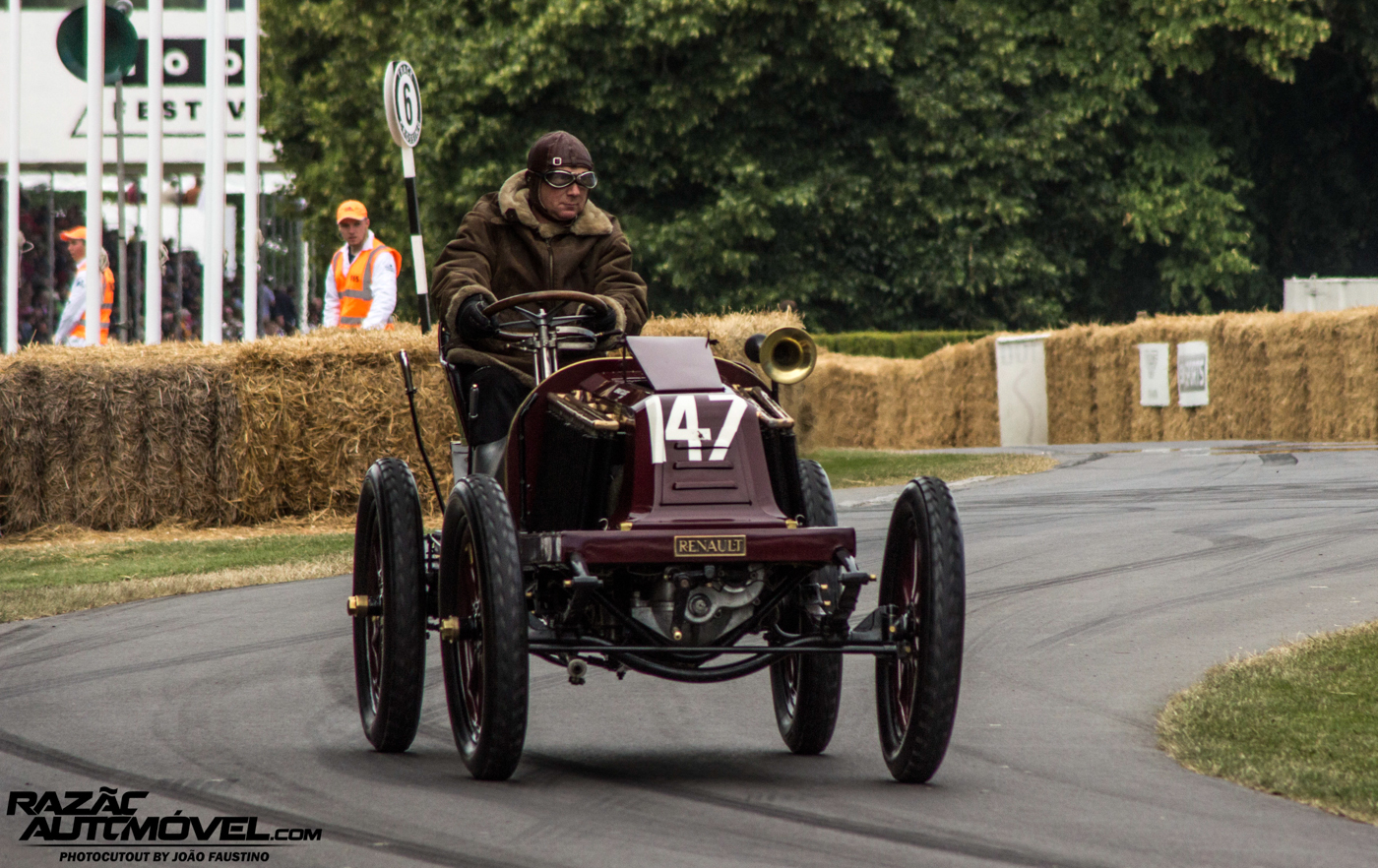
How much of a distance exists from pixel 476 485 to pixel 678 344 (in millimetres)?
841

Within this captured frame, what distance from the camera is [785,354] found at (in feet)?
19.6

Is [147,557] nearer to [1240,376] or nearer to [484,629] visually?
[484,629]

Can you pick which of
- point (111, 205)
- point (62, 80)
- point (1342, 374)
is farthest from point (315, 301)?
point (1342, 374)

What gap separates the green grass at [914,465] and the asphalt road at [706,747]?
676 cm

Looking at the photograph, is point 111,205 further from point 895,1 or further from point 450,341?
point 450,341

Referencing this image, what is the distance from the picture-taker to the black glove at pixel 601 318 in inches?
247

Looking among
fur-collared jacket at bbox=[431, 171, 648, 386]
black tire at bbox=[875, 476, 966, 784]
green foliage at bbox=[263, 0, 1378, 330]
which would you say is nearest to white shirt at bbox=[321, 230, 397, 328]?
fur-collared jacket at bbox=[431, 171, 648, 386]

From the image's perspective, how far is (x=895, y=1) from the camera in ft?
102

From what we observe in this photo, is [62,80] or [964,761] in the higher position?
[62,80]

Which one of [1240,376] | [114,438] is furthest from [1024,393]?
[114,438]

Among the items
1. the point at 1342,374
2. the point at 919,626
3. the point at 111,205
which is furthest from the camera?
the point at 111,205

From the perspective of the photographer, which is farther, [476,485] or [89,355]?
[89,355]

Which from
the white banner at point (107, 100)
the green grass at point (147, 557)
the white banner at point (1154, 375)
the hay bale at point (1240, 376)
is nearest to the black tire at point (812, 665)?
the green grass at point (147, 557)

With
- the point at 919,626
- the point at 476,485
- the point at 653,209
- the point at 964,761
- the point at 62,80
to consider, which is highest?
the point at 62,80
